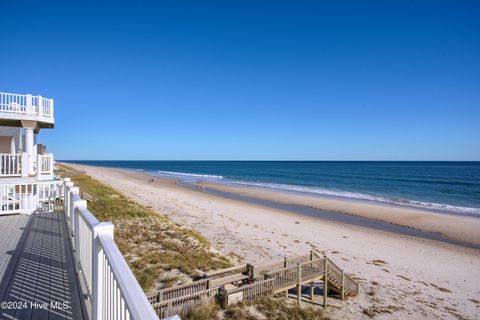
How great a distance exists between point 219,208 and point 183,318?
17745 mm

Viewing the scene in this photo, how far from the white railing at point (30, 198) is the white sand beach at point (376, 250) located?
7384 millimetres

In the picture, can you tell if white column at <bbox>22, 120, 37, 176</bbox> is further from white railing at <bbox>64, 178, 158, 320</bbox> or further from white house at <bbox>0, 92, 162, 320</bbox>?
white railing at <bbox>64, 178, 158, 320</bbox>

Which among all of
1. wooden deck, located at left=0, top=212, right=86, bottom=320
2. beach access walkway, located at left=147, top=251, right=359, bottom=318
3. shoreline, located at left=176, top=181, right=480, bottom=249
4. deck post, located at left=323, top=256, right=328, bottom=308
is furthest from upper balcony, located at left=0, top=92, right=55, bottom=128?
shoreline, located at left=176, top=181, right=480, bottom=249

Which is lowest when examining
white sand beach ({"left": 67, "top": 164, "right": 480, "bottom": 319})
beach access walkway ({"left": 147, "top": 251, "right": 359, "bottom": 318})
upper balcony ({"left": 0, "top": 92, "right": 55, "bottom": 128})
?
white sand beach ({"left": 67, "top": 164, "right": 480, "bottom": 319})

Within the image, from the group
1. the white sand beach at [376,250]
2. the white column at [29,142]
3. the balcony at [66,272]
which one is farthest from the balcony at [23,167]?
the white sand beach at [376,250]

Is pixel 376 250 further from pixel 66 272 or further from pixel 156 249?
pixel 66 272

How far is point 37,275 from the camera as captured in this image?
16.3ft

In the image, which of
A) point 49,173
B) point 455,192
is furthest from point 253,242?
point 455,192

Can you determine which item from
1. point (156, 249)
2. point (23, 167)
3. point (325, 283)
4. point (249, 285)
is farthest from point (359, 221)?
point (23, 167)

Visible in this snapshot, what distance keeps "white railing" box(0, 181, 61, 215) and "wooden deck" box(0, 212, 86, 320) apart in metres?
1.76

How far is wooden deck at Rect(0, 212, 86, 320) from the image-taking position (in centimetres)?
399

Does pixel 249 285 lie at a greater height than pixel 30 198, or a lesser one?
lesser

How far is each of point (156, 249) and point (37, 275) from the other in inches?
253

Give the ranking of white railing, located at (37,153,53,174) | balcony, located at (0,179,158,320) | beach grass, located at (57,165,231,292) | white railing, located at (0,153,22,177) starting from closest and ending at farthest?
balcony, located at (0,179,158,320) < beach grass, located at (57,165,231,292) < white railing, located at (0,153,22,177) < white railing, located at (37,153,53,174)
